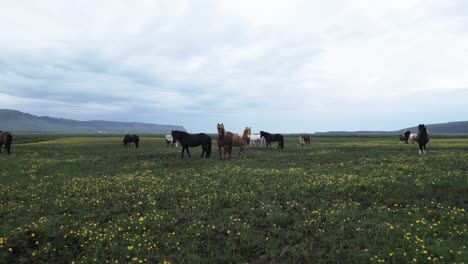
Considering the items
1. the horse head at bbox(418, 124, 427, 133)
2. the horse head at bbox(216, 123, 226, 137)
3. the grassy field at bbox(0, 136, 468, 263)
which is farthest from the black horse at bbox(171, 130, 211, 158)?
the horse head at bbox(418, 124, 427, 133)

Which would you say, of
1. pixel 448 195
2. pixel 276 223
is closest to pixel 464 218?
pixel 448 195

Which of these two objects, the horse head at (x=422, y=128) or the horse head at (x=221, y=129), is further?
the horse head at (x=422, y=128)

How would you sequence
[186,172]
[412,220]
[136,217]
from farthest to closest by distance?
[186,172] → [136,217] → [412,220]

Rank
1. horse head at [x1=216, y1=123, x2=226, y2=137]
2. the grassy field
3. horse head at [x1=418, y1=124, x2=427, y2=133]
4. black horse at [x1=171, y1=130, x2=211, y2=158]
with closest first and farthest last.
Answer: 1. the grassy field
2. horse head at [x1=216, y1=123, x2=226, y2=137]
3. horse head at [x1=418, y1=124, x2=427, y2=133]
4. black horse at [x1=171, y1=130, x2=211, y2=158]

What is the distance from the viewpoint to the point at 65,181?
16.8 m

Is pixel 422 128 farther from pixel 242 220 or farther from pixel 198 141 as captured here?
pixel 242 220

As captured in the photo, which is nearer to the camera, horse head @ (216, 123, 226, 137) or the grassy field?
the grassy field

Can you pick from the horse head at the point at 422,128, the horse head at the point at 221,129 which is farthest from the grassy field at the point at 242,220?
the horse head at the point at 422,128

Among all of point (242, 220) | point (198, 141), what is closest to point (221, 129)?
point (198, 141)

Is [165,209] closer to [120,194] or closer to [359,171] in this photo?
[120,194]

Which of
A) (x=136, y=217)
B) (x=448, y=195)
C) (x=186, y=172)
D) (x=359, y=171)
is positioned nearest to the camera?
(x=136, y=217)

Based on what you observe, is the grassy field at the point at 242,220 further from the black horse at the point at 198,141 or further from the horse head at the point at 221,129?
the black horse at the point at 198,141

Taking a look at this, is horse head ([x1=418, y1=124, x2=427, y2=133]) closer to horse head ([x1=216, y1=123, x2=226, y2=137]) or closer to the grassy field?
the grassy field

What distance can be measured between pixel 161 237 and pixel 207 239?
1423mm
